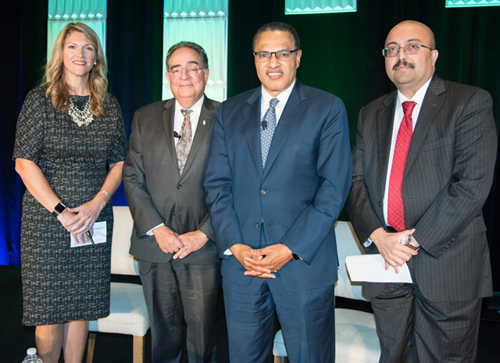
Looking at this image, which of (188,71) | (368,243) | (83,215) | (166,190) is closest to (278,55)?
(188,71)

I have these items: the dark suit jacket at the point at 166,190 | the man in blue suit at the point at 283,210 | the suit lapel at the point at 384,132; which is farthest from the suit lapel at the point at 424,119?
the dark suit jacket at the point at 166,190

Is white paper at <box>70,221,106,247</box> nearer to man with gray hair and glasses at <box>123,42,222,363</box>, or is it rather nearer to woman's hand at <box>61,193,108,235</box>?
woman's hand at <box>61,193,108,235</box>

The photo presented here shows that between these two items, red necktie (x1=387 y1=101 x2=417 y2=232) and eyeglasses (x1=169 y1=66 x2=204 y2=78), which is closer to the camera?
red necktie (x1=387 y1=101 x2=417 y2=232)

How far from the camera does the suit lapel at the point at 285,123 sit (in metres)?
1.83

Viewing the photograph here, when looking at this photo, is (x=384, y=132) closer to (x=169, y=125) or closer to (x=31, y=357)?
(x=169, y=125)

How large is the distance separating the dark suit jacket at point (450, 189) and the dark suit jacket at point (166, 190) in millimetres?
1021

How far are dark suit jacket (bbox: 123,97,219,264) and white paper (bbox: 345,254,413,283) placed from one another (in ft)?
2.39

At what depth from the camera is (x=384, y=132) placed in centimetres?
202

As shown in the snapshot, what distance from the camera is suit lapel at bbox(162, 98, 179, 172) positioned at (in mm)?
2186

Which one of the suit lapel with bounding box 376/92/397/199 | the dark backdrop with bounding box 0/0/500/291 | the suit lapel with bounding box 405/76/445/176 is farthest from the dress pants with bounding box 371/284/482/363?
the dark backdrop with bounding box 0/0/500/291

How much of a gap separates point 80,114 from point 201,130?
0.70 meters

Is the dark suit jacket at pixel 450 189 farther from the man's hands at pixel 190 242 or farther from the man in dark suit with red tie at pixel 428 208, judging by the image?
the man's hands at pixel 190 242

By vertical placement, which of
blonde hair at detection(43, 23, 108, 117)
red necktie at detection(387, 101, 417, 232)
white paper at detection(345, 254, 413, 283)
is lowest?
white paper at detection(345, 254, 413, 283)

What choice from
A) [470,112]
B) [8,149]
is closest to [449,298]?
[470,112]
